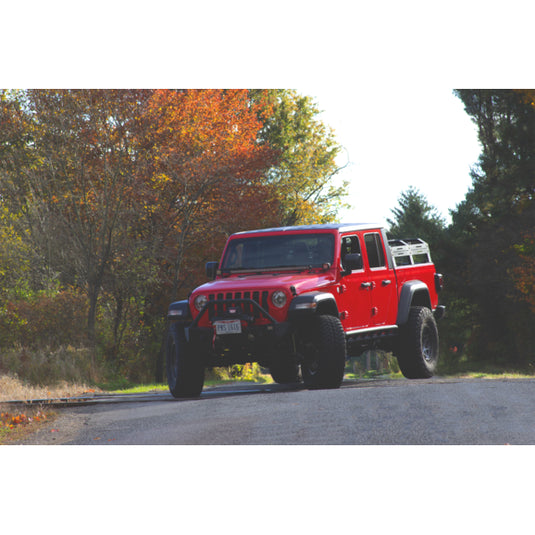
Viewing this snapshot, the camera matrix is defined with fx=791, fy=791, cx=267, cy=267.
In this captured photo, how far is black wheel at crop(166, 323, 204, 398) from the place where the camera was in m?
9.02

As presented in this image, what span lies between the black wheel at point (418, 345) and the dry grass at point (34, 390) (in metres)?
Result: 6.61

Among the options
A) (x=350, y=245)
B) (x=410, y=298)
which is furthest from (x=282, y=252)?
(x=410, y=298)

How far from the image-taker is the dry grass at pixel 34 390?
14.3 m

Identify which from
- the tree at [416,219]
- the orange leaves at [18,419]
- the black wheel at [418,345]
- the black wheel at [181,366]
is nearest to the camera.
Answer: the black wheel at [181,366]

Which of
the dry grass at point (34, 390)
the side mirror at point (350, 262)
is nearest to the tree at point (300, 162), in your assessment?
the dry grass at point (34, 390)

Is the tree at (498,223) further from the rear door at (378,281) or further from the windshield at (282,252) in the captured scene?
the windshield at (282,252)

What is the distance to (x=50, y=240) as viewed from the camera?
21.3 m

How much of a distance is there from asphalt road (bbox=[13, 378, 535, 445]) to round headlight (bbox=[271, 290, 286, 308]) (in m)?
1.38

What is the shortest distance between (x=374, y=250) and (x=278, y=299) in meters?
2.48

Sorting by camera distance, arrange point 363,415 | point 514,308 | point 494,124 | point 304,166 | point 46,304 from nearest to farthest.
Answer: point 363,415 < point 46,304 < point 494,124 < point 514,308 < point 304,166

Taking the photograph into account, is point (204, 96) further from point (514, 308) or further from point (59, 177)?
point (514, 308)

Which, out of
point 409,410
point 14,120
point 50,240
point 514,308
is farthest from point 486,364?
point 409,410

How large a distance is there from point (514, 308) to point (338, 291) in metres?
18.3

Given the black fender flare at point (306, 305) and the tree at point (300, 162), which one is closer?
the black fender flare at point (306, 305)
